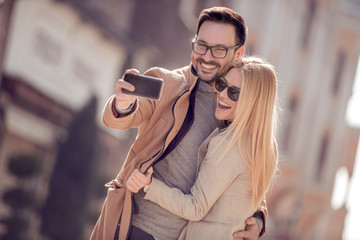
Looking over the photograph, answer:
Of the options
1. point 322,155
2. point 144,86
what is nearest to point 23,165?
point 144,86

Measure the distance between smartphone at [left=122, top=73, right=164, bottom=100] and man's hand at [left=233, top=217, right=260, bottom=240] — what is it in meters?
0.96

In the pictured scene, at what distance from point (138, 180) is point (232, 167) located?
1.76 feet

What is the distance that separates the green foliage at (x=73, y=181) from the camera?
45.6 ft

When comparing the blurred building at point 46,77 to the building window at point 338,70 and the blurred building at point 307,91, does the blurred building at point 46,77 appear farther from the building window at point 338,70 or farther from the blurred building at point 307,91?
the building window at point 338,70

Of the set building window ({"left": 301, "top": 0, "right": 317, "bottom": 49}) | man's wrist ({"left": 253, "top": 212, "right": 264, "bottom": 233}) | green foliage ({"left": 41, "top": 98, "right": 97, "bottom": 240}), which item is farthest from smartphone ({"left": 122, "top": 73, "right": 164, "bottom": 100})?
building window ({"left": 301, "top": 0, "right": 317, "bottom": 49})

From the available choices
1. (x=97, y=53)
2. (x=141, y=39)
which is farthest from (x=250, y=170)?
(x=141, y=39)

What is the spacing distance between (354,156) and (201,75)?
3610 centimetres

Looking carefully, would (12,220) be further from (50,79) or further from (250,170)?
(250,170)

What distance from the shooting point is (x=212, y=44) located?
4117 mm

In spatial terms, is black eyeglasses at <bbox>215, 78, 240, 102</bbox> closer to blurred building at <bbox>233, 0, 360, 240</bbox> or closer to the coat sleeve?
the coat sleeve

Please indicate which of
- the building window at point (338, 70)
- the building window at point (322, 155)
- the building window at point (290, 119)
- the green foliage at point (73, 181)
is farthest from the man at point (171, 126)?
the building window at point (338, 70)

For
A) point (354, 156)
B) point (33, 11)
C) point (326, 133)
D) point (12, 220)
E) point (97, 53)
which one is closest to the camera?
point (12, 220)

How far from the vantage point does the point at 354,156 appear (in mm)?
38812

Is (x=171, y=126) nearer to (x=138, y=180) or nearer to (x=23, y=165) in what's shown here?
(x=138, y=180)
